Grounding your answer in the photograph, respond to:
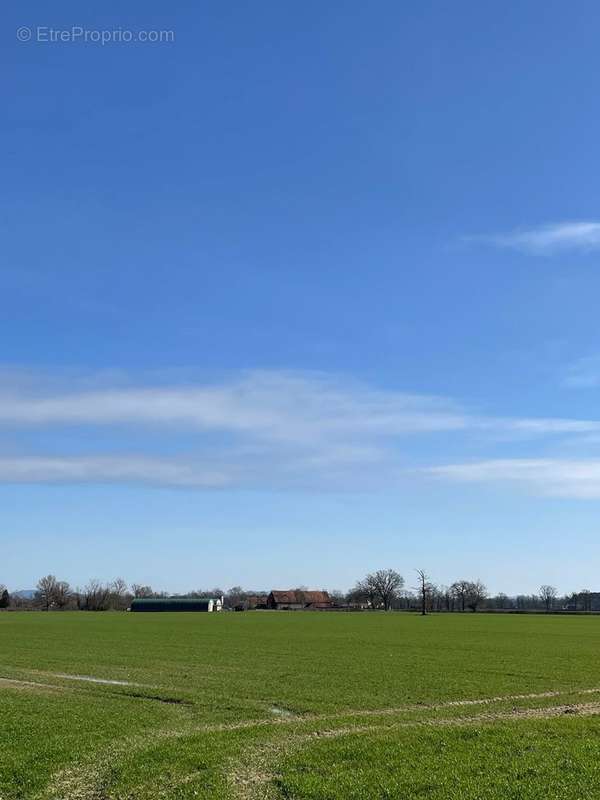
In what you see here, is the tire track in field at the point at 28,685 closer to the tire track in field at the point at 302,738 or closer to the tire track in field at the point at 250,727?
the tire track in field at the point at 250,727

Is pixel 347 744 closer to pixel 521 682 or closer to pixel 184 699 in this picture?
pixel 184 699

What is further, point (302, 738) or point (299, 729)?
point (299, 729)

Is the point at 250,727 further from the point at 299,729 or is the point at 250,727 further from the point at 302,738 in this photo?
the point at 302,738

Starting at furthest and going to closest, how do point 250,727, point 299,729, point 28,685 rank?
point 28,685
point 250,727
point 299,729

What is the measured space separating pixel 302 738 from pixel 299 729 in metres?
1.48

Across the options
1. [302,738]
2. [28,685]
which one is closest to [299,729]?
[302,738]

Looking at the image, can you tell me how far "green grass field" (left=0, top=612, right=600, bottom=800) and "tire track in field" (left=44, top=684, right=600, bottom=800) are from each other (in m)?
0.07

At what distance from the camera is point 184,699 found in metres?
29.8

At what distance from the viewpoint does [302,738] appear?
21281mm

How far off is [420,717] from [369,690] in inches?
312

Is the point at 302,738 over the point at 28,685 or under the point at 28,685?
over

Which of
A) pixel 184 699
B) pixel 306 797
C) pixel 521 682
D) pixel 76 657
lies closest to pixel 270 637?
pixel 76 657

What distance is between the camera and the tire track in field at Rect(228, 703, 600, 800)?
53.8 feet

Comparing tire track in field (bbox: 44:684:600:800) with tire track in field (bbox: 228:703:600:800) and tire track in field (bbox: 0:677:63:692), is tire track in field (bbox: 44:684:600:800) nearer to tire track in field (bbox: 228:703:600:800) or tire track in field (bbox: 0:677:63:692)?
tire track in field (bbox: 228:703:600:800)
